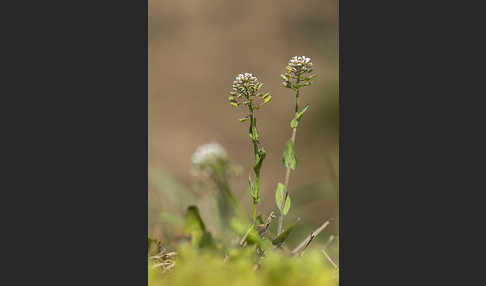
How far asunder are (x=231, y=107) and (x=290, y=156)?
0.52 meters

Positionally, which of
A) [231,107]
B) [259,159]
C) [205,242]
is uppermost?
[231,107]

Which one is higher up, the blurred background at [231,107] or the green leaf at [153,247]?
the blurred background at [231,107]

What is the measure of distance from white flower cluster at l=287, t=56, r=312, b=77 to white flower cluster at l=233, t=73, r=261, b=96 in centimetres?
8

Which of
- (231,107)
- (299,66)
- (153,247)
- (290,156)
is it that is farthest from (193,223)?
(231,107)

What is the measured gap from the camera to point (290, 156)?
1033 millimetres

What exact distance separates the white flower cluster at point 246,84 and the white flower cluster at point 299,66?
76 millimetres

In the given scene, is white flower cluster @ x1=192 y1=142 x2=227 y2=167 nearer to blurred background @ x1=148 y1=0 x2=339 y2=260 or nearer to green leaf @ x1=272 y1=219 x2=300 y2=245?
blurred background @ x1=148 y1=0 x2=339 y2=260

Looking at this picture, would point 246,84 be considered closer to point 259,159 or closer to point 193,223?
point 259,159

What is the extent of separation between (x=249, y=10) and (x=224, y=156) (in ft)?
3.39

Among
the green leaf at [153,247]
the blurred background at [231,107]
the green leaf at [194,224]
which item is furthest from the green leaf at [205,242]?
the blurred background at [231,107]

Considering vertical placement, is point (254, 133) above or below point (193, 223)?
above

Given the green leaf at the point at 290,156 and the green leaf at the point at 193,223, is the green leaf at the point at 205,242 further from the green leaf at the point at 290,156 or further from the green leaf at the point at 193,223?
the green leaf at the point at 290,156

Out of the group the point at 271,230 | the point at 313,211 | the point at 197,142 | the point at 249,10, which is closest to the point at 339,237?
the point at 271,230

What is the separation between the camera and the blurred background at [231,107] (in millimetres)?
1420
